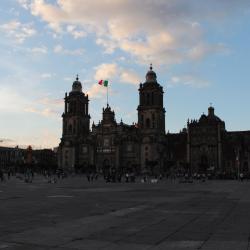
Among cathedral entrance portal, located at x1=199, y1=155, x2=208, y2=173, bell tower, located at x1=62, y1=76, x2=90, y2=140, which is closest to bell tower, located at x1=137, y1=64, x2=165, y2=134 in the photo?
cathedral entrance portal, located at x1=199, y1=155, x2=208, y2=173

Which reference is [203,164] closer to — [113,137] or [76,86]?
[113,137]

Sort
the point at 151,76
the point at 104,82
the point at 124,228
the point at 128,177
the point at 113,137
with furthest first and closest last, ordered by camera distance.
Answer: the point at 113,137 → the point at 151,76 → the point at 104,82 → the point at 128,177 → the point at 124,228

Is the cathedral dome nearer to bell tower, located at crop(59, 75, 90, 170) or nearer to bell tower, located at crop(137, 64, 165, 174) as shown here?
bell tower, located at crop(59, 75, 90, 170)

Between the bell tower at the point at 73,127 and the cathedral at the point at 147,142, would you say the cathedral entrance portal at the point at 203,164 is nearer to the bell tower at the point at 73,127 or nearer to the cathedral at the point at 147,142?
the cathedral at the point at 147,142

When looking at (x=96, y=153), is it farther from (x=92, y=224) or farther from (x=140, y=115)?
(x=92, y=224)

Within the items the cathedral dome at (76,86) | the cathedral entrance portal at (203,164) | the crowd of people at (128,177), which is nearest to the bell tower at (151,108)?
the cathedral entrance portal at (203,164)

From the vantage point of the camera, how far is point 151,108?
141375mm

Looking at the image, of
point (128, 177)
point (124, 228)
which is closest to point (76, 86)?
point (128, 177)

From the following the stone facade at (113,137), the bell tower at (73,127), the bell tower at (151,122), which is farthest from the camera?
the bell tower at (73,127)

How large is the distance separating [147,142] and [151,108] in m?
10.6

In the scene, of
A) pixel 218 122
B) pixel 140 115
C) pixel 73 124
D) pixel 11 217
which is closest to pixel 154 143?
pixel 140 115

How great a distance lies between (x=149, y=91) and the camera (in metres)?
144

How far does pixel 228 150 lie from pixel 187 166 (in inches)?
730

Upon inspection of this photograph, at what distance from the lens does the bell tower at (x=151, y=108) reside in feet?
462
